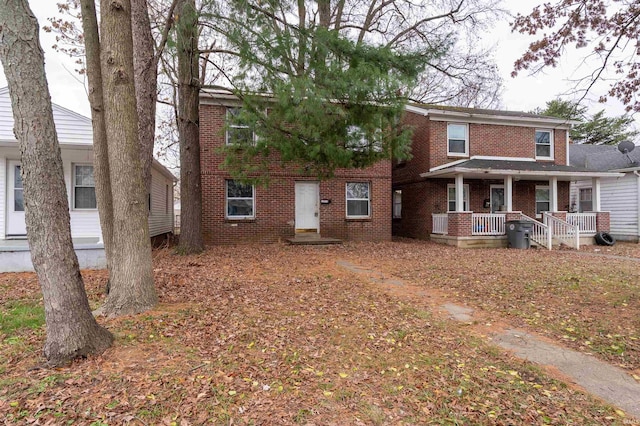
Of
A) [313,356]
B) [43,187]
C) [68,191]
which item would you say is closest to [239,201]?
[68,191]

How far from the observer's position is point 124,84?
4.29 m

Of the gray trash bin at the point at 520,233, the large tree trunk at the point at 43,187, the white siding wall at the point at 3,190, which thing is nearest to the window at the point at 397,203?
the gray trash bin at the point at 520,233

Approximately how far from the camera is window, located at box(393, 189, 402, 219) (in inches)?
658

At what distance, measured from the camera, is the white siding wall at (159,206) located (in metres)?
12.5

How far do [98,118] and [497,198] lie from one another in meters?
14.8

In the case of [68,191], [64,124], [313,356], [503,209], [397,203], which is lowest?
[313,356]

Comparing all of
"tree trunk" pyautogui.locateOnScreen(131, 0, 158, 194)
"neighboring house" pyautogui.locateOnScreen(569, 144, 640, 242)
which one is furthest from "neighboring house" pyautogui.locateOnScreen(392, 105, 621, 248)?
"tree trunk" pyautogui.locateOnScreen(131, 0, 158, 194)

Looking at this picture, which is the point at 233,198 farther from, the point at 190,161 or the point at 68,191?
the point at 68,191

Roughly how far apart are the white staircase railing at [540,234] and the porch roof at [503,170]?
71.9 inches

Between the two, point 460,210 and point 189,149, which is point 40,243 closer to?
point 189,149

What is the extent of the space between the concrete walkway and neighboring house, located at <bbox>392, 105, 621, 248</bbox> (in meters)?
8.92

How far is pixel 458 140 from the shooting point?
570 inches

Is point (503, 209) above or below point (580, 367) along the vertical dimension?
above

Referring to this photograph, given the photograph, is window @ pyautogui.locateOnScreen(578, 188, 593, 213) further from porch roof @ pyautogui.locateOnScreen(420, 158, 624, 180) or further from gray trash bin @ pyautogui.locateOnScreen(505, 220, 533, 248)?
gray trash bin @ pyautogui.locateOnScreen(505, 220, 533, 248)
